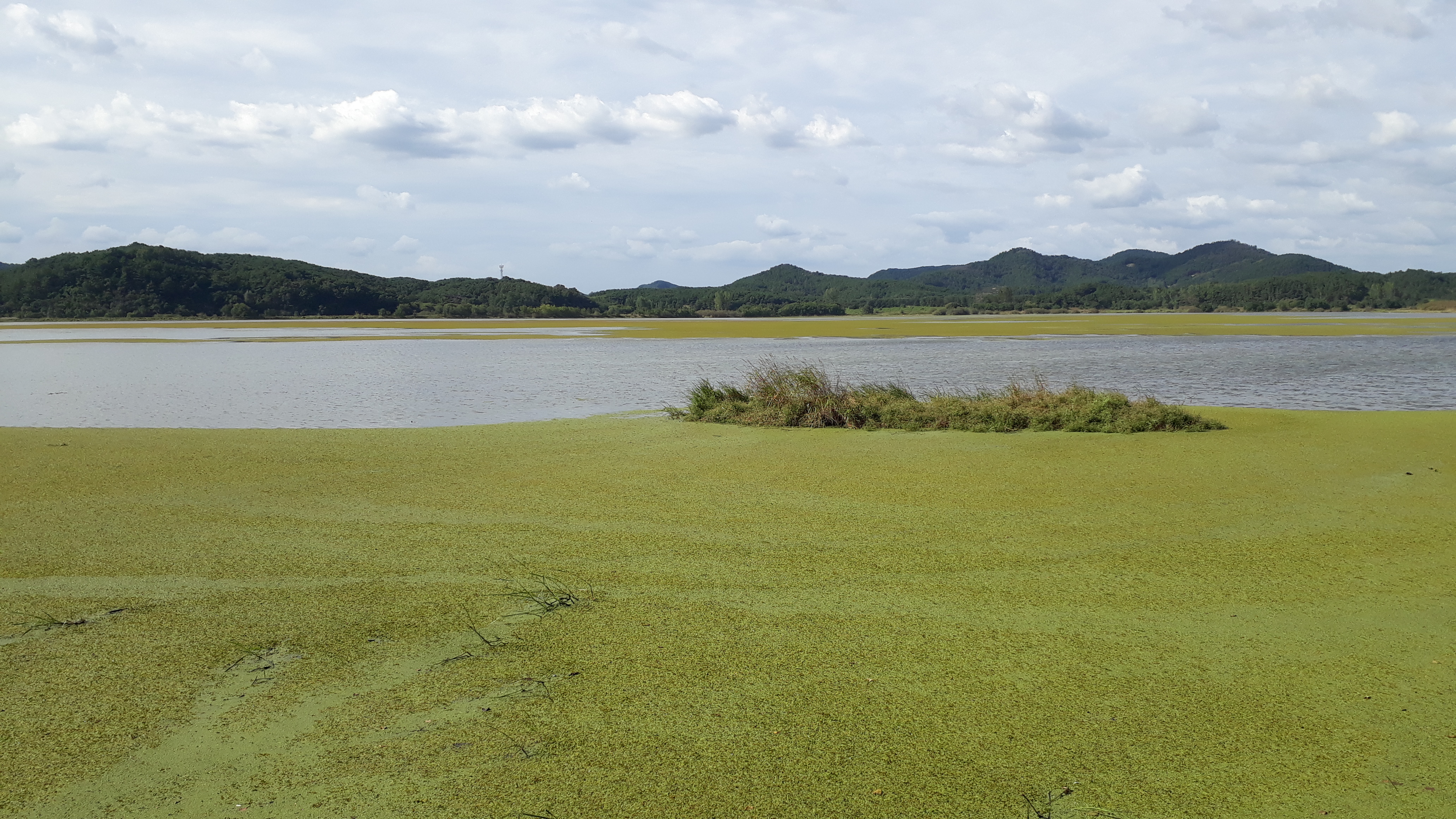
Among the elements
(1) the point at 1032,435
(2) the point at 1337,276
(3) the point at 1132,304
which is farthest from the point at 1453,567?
(2) the point at 1337,276

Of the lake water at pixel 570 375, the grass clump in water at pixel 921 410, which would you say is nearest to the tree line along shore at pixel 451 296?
the lake water at pixel 570 375

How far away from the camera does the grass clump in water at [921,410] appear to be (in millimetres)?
12156

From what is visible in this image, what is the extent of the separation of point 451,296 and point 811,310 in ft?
155

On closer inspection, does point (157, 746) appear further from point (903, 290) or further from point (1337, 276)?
point (903, 290)

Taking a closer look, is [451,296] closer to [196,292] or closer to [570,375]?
[196,292]

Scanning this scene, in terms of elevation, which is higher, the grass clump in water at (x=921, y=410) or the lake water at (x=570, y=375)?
the grass clump in water at (x=921, y=410)

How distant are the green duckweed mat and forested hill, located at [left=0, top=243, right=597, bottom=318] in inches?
3578

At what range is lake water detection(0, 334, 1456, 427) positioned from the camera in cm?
1628

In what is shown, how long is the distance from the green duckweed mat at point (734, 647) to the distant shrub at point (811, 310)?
93.4 m

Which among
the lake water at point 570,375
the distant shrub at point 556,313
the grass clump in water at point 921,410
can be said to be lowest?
the lake water at point 570,375

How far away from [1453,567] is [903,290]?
159 m

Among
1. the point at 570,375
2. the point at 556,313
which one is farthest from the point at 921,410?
the point at 556,313

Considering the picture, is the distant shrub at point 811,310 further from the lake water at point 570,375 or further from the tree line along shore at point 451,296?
the lake water at point 570,375

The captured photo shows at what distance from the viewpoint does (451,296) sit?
12338 centimetres
